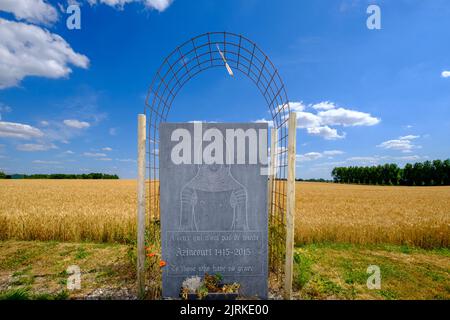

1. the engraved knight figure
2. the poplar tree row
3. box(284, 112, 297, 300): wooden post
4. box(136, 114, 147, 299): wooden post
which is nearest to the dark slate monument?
the engraved knight figure

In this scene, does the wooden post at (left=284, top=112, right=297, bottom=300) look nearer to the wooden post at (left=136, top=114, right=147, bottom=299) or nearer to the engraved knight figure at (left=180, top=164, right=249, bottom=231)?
the engraved knight figure at (left=180, top=164, right=249, bottom=231)

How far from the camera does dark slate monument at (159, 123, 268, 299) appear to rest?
4.26 metres

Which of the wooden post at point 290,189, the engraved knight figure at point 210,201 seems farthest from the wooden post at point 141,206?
the wooden post at point 290,189

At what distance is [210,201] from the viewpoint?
13.9ft

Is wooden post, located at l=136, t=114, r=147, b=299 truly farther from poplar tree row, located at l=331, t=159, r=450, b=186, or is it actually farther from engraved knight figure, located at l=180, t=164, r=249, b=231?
poplar tree row, located at l=331, t=159, r=450, b=186

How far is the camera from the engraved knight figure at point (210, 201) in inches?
167

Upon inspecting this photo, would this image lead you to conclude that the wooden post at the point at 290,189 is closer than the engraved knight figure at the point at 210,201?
Yes

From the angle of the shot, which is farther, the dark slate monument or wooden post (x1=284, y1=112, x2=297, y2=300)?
the dark slate monument

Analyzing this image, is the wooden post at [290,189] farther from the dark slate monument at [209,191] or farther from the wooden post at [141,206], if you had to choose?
the wooden post at [141,206]

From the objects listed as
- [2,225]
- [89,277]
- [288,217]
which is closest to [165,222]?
[288,217]

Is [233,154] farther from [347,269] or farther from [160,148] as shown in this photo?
[347,269]

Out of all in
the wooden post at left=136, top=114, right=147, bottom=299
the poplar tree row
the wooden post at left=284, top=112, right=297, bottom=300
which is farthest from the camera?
the poplar tree row

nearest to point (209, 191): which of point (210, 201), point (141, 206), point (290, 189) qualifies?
point (210, 201)

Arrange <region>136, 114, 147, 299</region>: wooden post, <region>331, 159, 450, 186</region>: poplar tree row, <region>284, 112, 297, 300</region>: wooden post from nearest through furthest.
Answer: <region>284, 112, 297, 300</region>: wooden post < <region>136, 114, 147, 299</region>: wooden post < <region>331, 159, 450, 186</region>: poplar tree row
